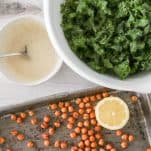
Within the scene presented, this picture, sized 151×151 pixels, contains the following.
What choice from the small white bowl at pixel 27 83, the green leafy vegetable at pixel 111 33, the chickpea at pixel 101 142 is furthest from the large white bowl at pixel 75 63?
the chickpea at pixel 101 142

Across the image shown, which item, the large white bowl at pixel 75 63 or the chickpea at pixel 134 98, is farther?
the chickpea at pixel 134 98

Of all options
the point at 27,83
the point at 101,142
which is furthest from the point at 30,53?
the point at 101,142

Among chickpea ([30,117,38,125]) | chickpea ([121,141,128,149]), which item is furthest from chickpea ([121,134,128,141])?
chickpea ([30,117,38,125])

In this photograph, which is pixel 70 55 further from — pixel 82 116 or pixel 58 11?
pixel 82 116

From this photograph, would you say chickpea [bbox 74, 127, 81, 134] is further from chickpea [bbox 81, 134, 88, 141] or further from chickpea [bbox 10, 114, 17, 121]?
chickpea [bbox 10, 114, 17, 121]

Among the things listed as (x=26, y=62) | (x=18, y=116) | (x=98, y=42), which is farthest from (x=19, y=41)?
(x=98, y=42)

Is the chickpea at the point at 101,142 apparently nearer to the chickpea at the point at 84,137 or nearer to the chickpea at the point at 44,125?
the chickpea at the point at 84,137
